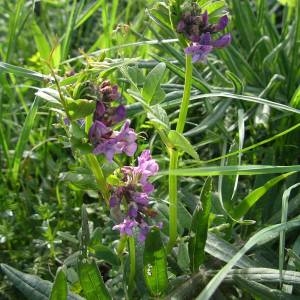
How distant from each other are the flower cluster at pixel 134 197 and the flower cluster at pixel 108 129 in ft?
0.20

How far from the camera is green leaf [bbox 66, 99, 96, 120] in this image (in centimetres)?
95

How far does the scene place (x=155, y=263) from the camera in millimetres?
1099

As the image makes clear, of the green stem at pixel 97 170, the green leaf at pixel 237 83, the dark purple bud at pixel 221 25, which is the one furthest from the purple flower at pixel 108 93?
the green leaf at pixel 237 83

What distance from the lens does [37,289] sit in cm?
110

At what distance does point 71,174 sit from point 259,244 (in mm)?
425

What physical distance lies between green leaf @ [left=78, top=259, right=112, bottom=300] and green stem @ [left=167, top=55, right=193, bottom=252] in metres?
0.18

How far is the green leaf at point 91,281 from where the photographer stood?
1063 mm

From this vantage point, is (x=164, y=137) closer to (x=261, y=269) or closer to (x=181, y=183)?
(x=261, y=269)

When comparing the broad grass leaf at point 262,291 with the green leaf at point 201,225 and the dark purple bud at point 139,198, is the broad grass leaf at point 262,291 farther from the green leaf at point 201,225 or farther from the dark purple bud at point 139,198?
the dark purple bud at point 139,198

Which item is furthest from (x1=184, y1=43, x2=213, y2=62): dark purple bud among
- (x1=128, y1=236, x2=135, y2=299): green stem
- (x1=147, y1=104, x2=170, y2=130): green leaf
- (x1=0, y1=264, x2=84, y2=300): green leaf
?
(x1=0, y1=264, x2=84, y2=300): green leaf

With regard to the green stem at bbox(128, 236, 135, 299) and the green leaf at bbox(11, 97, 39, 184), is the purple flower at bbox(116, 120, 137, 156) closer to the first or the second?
the green stem at bbox(128, 236, 135, 299)

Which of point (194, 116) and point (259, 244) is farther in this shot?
point (194, 116)

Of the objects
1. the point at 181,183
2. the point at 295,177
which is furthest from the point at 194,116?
the point at 295,177

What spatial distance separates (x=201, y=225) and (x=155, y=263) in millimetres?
123
